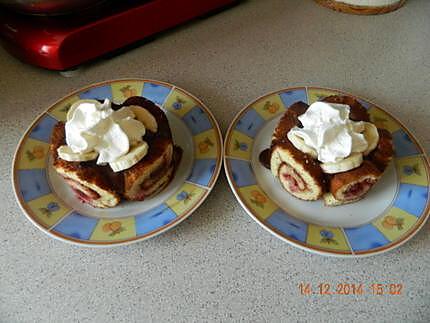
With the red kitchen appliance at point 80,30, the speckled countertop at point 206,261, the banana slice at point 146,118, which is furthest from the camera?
the red kitchen appliance at point 80,30

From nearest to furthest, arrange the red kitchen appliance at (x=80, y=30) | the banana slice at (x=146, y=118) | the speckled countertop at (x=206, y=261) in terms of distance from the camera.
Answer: the speckled countertop at (x=206, y=261) < the banana slice at (x=146, y=118) < the red kitchen appliance at (x=80, y=30)

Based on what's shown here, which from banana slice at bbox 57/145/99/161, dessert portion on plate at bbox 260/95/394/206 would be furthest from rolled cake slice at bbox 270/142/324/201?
banana slice at bbox 57/145/99/161

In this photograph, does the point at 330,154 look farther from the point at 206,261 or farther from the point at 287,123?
the point at 206,261

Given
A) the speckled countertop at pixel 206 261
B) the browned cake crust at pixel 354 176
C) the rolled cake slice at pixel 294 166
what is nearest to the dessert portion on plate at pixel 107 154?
the speckled countertop at pixel 206 261

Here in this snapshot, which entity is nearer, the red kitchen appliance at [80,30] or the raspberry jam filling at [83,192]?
the raspberry jam filling at [83,192]

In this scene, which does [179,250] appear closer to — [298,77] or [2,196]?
[2,196]

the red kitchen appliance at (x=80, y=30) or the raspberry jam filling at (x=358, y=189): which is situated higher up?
the red kitchen appliance at (x=80, y=30)

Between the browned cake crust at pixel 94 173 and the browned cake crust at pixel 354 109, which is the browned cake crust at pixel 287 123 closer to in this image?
the browned cake crust at pixel 354 109
